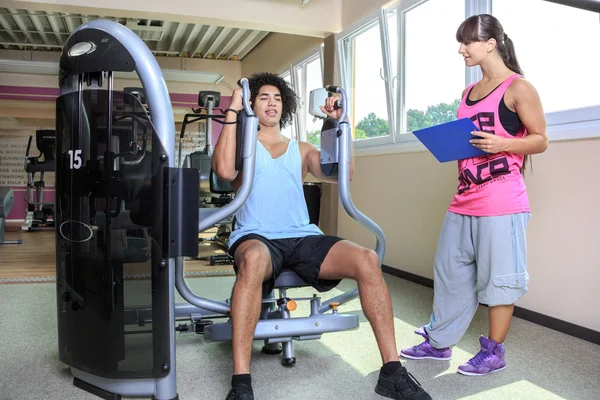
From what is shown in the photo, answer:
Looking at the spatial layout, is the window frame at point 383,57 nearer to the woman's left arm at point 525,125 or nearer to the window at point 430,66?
the window at point 430,66

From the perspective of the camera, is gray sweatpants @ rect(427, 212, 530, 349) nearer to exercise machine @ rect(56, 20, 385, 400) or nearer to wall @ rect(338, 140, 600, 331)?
wall @ rect(338, 140, 600, 331)

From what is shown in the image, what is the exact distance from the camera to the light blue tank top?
2.11 meters

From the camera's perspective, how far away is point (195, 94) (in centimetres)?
987

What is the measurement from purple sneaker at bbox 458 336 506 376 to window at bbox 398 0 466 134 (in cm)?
208

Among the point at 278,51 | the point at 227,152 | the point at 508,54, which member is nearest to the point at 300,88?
the point at 278,51

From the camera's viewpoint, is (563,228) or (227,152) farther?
(563,228)

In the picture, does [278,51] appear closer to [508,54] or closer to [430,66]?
[430,66]

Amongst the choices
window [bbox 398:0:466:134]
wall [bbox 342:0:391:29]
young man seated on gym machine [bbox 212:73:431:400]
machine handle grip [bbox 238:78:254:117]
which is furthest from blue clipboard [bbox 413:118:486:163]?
wall [bbox 342:0:391:29]

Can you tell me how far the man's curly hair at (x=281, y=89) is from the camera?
2.32 m

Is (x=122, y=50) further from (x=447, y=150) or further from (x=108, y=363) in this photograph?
(x=447, y=150)

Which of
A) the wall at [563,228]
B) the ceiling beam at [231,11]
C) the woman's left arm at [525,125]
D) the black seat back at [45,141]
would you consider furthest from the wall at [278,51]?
the woman's left arm at [525,125]

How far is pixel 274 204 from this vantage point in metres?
2.14

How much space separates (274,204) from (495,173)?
0.85m

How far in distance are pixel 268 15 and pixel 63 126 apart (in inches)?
154
